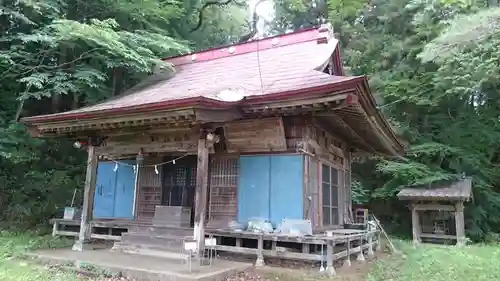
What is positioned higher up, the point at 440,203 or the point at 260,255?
the point at 440,203

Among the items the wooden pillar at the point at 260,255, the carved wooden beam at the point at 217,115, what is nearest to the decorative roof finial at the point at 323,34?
the carved wooden beam at the point at 217,115

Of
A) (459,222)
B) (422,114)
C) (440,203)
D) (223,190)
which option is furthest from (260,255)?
(422,114)

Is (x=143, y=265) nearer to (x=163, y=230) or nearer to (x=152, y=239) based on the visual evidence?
(x=152, y=239)

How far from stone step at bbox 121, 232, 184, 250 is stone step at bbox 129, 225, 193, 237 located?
21 centimetres

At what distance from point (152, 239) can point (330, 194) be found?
4.46m

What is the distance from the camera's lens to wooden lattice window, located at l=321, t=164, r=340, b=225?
9.37 metres

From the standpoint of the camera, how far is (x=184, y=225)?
9141 mm

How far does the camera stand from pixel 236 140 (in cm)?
855

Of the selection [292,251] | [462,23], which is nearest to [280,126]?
[292,251]

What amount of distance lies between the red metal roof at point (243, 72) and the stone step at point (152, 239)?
9.20 feet

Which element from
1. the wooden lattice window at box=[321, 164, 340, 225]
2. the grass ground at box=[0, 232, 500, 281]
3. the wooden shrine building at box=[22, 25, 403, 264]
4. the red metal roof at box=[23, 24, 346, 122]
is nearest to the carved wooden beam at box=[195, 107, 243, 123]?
the wooden shrine building at box=[22, 25, 403, 264]

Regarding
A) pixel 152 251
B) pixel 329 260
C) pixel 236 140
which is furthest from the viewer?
pixel 236 140

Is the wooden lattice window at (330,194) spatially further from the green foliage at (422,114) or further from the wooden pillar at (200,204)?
the green foliage at (422,114)

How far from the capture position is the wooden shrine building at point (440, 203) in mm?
13711
